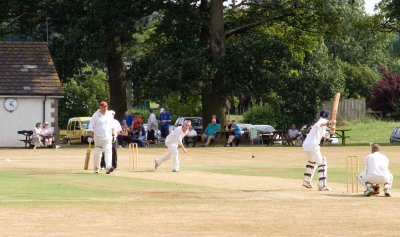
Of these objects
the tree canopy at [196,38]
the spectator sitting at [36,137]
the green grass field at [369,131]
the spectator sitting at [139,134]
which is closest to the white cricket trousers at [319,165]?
the spectator sitting at [36,137]

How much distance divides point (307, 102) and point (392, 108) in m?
25.1

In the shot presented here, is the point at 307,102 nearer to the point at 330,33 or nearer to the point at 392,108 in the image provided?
the point at 330,33

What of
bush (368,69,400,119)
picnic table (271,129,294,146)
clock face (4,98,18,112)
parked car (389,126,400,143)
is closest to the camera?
clock face (4,98,18,112)

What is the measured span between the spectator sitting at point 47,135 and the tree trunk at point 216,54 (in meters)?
9.55

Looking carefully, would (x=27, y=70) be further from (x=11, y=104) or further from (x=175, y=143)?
(x=175, y=143)

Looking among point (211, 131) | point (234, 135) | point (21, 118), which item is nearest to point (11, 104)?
point (21, 118)

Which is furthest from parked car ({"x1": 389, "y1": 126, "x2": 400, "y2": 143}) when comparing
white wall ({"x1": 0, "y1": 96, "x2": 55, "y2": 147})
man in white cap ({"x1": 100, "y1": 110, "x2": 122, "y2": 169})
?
man in white cap ({"x1": 100, "y1": 110, "x2": 122, "y2": 169})

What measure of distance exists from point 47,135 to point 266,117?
109 feet

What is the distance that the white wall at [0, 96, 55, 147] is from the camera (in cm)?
5675

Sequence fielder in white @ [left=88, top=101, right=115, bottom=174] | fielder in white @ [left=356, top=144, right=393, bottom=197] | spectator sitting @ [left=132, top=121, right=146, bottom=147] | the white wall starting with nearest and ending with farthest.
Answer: fielder in white @ [left=356, top=144, right=393, bottom=197] < fielder in white @ [left=88, top=101, right=115, bottom=174] < spectator sitting @ [left=132, top=121, right=146, bottom=147] < the white wall

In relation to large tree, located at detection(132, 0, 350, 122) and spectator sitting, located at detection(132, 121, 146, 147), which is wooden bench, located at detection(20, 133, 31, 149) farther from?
large tree, located at detection(132, 0, 350, 122)

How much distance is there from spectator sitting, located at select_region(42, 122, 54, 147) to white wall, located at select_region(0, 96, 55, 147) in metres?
1.56

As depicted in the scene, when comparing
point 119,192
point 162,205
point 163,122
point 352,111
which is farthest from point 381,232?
point 352,111

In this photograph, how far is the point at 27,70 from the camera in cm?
5916
